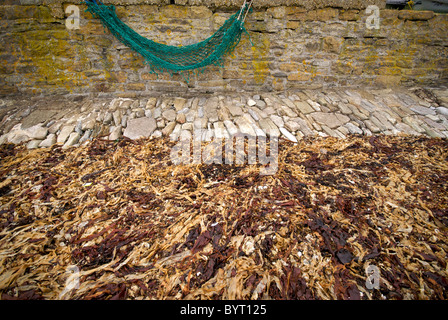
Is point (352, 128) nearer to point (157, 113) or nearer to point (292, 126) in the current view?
point (292, 126)

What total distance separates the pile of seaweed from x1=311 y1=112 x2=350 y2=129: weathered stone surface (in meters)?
0.80

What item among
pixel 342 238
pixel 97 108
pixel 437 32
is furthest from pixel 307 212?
pixel 437 32

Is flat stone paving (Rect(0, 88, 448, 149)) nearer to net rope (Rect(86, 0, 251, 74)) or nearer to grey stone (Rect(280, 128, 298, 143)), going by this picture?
grey stone (Rect(280, 128, 298, 143))

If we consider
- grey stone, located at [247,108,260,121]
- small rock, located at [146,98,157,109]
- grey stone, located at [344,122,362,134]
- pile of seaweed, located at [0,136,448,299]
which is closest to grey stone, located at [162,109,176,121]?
small rock, located at [146,98,157,109]

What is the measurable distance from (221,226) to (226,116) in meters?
2.10

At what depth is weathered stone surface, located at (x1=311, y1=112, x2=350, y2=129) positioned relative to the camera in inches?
140

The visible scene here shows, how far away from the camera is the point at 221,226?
1981 mm

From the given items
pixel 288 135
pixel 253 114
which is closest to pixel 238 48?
pixel 253 114

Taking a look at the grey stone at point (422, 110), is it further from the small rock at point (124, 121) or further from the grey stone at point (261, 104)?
the small rock at point (124, 121)

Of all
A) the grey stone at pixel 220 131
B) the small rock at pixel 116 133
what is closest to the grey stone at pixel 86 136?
the small rock at pixel 116 133

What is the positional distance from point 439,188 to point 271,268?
2.31 meters

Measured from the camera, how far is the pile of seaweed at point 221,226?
157 cm

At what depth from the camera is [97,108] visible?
3699 millimetres

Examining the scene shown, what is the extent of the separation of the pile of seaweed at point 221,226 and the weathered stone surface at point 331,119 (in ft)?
2.61
